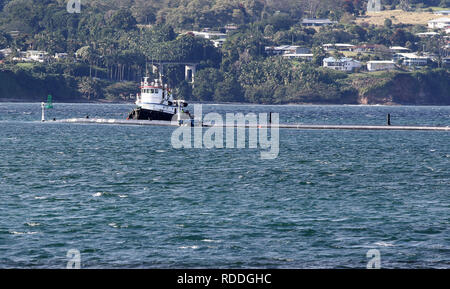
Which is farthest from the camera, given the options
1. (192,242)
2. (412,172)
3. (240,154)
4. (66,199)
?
(240,154)

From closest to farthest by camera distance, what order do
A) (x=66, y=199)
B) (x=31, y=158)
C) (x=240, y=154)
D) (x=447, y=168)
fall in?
(x=66, y=199) < (x=447, y=168) < (x=31, y=158) < (x=240, y=154)

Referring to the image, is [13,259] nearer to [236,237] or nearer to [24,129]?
[236,237]

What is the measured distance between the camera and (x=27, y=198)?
40500 mm

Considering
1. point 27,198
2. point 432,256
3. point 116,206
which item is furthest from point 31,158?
point 432,256

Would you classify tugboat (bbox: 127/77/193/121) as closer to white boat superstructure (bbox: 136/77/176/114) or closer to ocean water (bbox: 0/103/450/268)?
white boat superstructure (bbox: 136/77/176/114)

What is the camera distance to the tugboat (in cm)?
11734

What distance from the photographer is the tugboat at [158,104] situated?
117344mm

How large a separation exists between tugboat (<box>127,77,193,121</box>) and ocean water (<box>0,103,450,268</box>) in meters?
41.3

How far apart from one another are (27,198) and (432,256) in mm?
22877

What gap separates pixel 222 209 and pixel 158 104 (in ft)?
272

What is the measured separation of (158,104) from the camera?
4685 inches

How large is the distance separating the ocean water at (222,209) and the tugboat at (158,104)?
41345 millimetres
